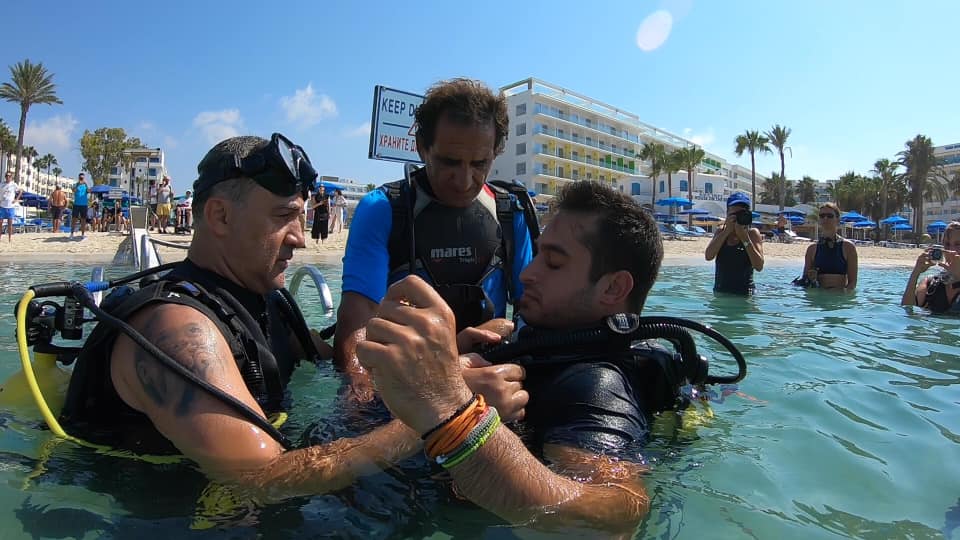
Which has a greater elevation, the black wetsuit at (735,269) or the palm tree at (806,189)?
the palm tree at (806,189)

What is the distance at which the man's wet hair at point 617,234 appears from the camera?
2.45 metres

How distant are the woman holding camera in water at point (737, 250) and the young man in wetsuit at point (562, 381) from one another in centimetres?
695

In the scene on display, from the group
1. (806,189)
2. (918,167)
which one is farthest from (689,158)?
(806,189)

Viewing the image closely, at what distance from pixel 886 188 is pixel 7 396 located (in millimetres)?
94063

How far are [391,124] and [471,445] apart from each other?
8.10 m

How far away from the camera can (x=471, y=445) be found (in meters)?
1.55

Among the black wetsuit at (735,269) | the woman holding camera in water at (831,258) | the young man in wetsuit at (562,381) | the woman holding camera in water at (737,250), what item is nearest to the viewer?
the young man in wetsuit at (562,381)

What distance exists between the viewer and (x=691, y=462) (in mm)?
2678

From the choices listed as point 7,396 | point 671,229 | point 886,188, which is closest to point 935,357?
point 7,396

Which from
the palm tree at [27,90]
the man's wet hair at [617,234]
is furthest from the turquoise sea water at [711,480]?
the palm tree at [27,90]

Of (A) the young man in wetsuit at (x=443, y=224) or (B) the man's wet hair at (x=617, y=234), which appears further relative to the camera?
(A) the young man in wetsuit at (x=443, y=224)

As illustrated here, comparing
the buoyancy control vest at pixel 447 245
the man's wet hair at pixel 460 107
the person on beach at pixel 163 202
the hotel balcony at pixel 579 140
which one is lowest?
the buoyancy control vest at pixel 447 245

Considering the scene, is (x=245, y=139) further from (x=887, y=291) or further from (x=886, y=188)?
(x=886, y=188)

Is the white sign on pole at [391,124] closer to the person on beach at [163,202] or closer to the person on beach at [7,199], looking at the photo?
the person on beach at [7,199]
